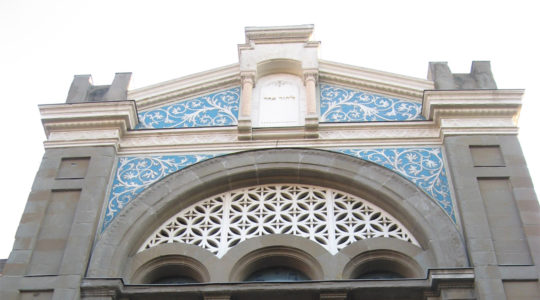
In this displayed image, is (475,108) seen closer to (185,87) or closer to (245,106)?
(245,106)

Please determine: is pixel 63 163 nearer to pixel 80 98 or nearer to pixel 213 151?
pixel 80 98

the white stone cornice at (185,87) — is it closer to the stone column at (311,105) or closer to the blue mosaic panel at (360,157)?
the stone column at (311,105)

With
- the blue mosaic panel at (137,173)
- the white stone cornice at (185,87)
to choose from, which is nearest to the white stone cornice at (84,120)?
the blue mosaic panel at (137,173)

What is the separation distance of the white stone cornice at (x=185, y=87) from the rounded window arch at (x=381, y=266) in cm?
552

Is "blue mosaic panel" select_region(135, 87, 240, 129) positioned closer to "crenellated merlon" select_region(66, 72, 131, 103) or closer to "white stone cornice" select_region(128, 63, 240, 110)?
"white stone cornice" select_region(128, 63, 240, 110)

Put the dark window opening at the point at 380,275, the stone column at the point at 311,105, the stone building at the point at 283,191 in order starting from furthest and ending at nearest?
the stone column at the point at 311,105, the dark window opening at the point at 380,275, the stone building at the point at 283,191

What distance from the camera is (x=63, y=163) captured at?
50.1 feet

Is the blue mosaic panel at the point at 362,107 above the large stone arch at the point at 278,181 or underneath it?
above

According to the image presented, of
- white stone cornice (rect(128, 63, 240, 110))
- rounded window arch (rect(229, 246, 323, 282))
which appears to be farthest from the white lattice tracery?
white stone cornice (rect(128, 63, 240, 110))

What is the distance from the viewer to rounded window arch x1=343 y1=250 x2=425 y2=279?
1351cm

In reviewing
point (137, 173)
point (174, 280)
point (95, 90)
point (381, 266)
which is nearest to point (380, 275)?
point (381, 266)

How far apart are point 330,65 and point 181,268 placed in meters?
5.99

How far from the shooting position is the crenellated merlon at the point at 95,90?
16.5m

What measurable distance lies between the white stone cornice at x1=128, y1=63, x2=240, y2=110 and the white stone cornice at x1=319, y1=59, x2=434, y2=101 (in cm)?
203
